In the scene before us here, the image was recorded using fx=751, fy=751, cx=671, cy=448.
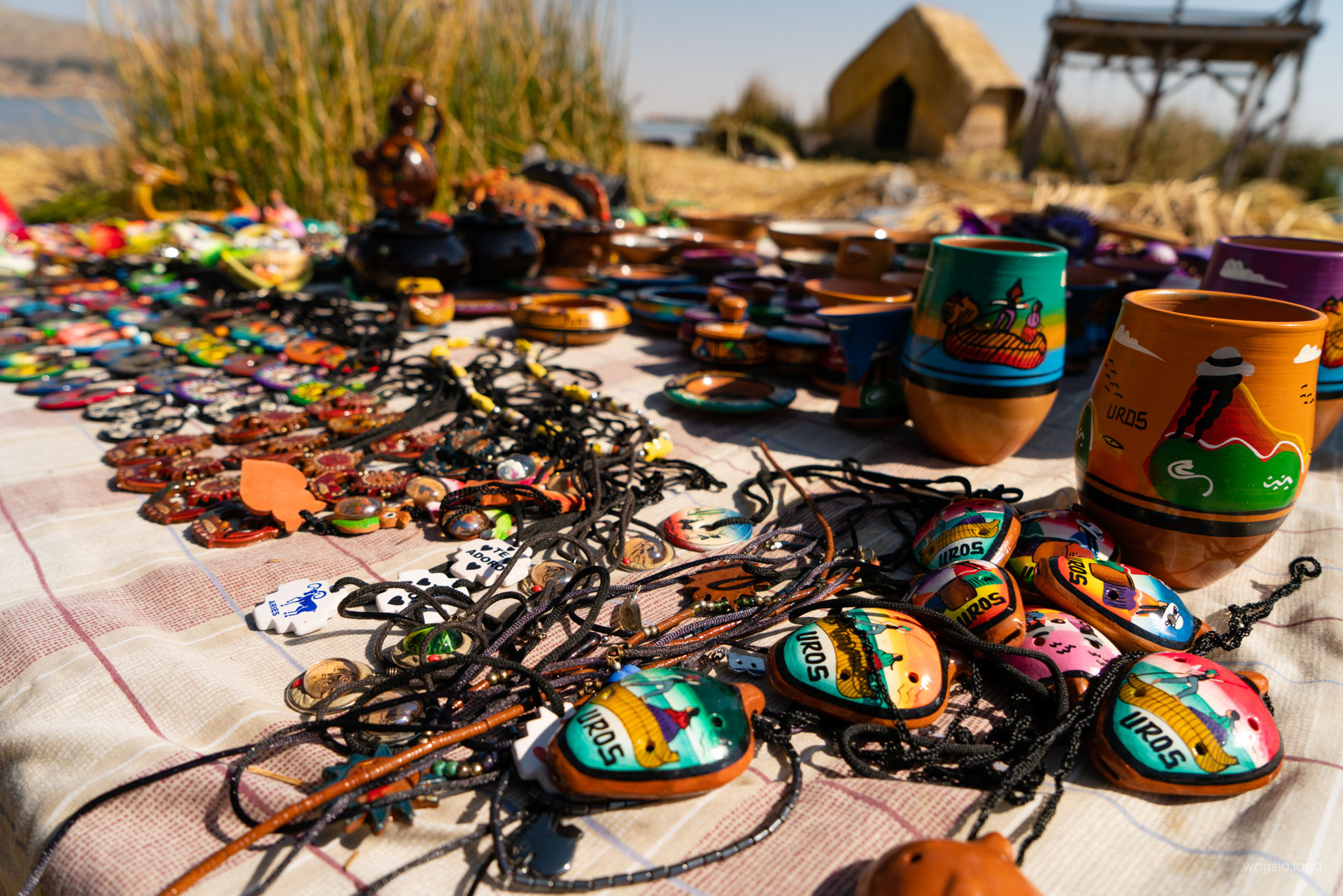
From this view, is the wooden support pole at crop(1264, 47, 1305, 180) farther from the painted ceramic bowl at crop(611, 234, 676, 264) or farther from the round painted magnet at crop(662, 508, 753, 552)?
the round painted magnet at crop(662, 508, 753, 552)

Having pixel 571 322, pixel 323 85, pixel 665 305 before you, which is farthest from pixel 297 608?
pixel 323 85

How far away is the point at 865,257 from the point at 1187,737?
1.79 meters

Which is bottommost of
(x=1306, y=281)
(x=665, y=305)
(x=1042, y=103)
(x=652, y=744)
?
(x=652, y=744)

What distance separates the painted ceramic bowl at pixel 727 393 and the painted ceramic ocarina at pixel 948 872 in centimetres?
125

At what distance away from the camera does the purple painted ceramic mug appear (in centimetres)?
145

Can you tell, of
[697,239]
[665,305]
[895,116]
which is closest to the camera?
[665,305]

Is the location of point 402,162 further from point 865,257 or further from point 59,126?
point 59,126

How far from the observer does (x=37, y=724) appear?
0.90 m

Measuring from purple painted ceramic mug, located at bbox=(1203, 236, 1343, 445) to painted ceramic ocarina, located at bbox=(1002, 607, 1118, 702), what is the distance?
89 centimetres

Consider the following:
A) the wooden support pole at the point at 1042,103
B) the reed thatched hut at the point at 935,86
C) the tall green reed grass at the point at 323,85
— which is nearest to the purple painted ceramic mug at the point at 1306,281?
the tall green reed grass at the point at 323,85

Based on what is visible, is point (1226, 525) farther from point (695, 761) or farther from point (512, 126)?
point (512, 126)

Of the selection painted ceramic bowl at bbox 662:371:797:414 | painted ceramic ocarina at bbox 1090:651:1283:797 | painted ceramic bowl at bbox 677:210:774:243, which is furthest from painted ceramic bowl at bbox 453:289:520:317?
painted ceramic ocarina at bbox 1090:651:1283:797

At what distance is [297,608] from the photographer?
3.61 ft

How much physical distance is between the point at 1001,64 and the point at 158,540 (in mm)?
12447
